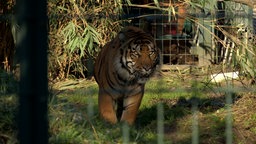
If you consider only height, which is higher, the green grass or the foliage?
the foliage

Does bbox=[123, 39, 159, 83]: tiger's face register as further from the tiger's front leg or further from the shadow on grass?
the shadow on grass

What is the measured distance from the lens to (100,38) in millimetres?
7172

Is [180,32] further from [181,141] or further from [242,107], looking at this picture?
[181,141]

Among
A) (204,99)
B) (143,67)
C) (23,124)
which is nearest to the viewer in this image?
(23,124)

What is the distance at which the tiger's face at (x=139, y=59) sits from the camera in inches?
206

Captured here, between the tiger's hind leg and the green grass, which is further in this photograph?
the tiger's hind leg

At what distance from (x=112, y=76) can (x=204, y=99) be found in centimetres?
128

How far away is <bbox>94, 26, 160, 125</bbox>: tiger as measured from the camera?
524cm

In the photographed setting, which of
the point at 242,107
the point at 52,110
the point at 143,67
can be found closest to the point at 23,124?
the point at 52,110

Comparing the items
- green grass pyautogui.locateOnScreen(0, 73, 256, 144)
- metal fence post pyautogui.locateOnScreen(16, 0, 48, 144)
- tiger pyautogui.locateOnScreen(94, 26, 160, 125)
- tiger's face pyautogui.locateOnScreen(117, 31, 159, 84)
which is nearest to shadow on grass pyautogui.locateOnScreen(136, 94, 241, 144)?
green grass pyautogui.locateOnScreen(0, 73, 256, 144)

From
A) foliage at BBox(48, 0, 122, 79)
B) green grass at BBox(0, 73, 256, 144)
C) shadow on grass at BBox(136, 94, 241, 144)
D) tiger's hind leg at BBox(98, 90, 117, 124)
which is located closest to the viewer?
green grass at BBox(0, 73, 256, 144)

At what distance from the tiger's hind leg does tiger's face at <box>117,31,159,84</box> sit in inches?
9.2

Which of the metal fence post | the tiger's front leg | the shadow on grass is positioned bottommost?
the shadow on grass

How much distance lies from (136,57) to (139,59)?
0.15 ft
